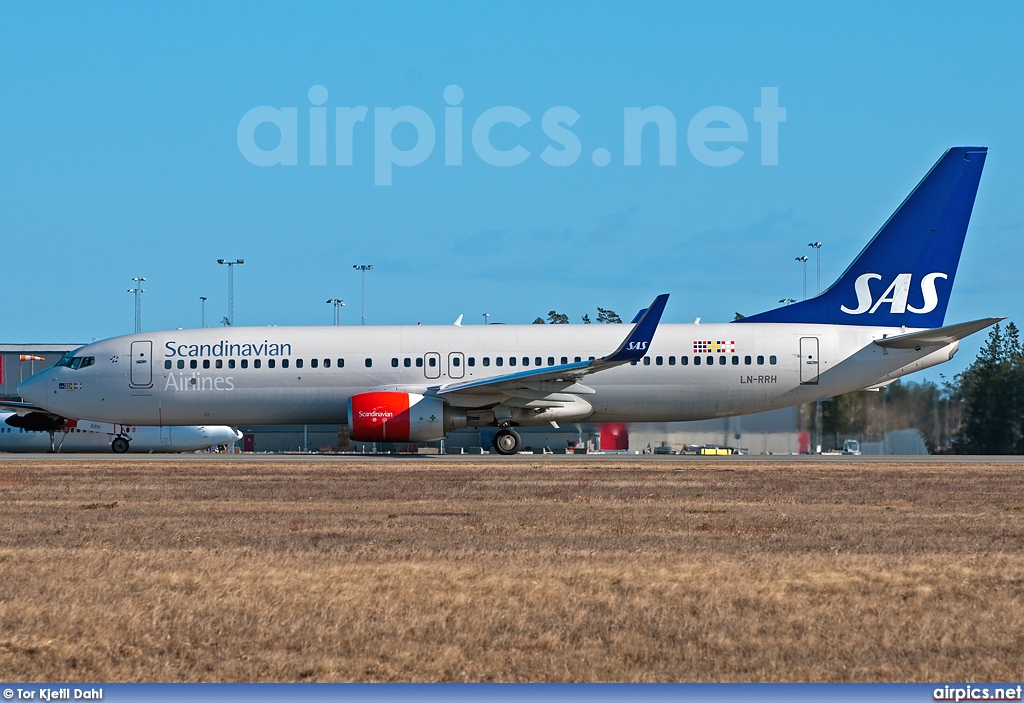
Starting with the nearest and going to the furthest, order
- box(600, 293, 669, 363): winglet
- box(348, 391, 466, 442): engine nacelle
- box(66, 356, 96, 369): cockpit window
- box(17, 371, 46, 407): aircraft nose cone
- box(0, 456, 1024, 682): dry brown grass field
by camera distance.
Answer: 1. box(0, 456, 1024, 682): dry brown grass field
2. box(600, 293, 669, 363): winglet
3. box(348, 391, 466, 442): engine nacelle
4. box(66, 356, 96, 369): cockpit window
5. box(17, 371, 46, 407): aircraft nose cone

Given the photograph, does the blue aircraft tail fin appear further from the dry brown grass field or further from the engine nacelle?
the dry brown grass field

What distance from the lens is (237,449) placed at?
219ft

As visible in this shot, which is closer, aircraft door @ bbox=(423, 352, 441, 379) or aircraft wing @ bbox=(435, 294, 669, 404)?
aircraft wing @ bbox=(435, 294, 669, 404)

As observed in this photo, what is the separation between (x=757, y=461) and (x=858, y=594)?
823 inches

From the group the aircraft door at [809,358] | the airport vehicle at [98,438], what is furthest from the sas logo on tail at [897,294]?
the airport vehicle at [98,438]

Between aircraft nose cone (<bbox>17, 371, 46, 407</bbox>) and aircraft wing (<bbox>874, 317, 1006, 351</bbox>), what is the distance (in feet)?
80.2

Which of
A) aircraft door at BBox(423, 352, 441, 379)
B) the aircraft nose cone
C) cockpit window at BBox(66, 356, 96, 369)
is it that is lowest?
the aircraft nose cone

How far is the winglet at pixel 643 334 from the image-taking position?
30922 mm

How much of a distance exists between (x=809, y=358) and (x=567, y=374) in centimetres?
693

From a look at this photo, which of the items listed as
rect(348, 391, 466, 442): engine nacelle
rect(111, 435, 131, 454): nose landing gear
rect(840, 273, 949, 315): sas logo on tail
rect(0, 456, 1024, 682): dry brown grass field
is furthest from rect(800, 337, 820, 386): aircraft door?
rect(111, 435, 131, 454): nose landing gear

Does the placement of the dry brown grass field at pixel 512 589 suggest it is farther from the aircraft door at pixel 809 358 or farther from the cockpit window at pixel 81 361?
the cockpit window at pixel 81 361

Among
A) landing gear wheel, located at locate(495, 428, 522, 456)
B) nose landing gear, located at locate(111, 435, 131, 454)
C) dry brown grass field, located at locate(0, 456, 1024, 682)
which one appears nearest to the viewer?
dry brown grass field, located at locate(0, 456, 1024, 682)

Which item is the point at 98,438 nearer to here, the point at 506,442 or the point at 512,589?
the point at 506,442

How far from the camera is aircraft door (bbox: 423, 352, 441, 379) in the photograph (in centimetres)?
3422
